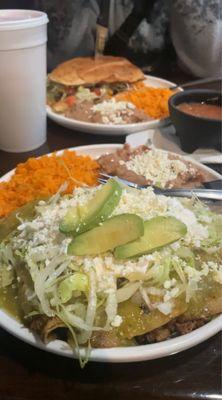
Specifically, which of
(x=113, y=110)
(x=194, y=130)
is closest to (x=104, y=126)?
(x=113, y=110)

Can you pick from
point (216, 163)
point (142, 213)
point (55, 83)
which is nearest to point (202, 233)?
point (142, 213)

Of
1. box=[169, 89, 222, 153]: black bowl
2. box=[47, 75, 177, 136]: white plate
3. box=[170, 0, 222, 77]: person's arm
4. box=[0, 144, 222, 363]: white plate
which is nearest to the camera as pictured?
box=[0, 144, 222, 363]: white plate

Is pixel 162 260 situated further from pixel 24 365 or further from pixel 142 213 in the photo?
pixel 24 365

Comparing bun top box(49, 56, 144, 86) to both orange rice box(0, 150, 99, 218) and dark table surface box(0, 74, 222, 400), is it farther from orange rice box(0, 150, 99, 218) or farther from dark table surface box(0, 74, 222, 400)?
dark table surface box(0, 74, 222, 400)

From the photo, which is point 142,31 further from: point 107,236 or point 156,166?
point 107,236

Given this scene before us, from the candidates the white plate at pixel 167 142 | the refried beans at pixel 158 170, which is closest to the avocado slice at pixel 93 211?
the refried beans at pixel 158 170

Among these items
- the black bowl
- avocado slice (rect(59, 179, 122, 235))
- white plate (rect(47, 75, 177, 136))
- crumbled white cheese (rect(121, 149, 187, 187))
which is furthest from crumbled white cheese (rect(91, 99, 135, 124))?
avocado slice (rect(59, 179, 122, 235))

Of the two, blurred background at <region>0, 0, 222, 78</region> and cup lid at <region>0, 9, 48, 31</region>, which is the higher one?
cup lid at <region>0, 9, 48, 31</region>
